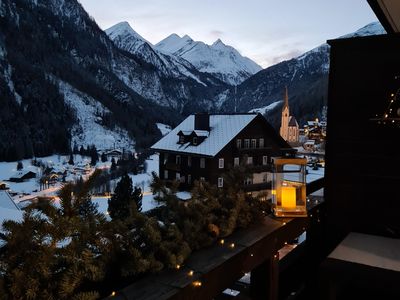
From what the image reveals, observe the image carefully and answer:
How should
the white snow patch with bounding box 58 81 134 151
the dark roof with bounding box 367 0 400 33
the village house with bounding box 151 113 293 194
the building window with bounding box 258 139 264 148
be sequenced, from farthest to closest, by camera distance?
the white snow patch with bounding box 58 81 134 151 → the building window with bounding box 258 139 264 148 → the village house with bounding box 151 113 293 194 → the dark roof with bounding box 367 0 400 33

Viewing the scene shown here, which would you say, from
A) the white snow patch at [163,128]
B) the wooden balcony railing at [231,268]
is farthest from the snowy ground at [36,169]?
the wooden balcony railing at [231,268]

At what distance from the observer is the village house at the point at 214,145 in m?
19.0

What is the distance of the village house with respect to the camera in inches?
747

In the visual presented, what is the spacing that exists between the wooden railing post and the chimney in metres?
18.2

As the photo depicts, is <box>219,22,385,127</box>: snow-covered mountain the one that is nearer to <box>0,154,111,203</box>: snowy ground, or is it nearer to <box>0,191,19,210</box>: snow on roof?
<box>0,154,111,203</box>: snowy ground

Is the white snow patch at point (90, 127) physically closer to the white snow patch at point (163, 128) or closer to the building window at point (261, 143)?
the white snow patch at point (163, 128)

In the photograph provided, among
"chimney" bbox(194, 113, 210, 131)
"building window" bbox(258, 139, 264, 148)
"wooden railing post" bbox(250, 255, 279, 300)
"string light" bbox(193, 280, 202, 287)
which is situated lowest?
"building window" bbox(258, 139, 264, 148)

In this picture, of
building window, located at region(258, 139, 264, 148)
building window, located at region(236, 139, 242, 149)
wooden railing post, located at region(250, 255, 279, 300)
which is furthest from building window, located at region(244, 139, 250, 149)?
wooden railing post, located at region(250, 255, 279, 300)

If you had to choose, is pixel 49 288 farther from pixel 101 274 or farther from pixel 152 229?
pixel 152 229

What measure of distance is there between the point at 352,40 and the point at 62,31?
459 ft

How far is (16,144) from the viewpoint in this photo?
7106 centimetres

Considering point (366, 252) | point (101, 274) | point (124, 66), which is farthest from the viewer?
point (124, 66)

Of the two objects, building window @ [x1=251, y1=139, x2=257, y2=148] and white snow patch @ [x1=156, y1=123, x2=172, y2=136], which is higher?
building window @ [x1=251, y1=139, x2=257, y2=148]

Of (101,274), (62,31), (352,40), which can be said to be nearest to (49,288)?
(101,274)
